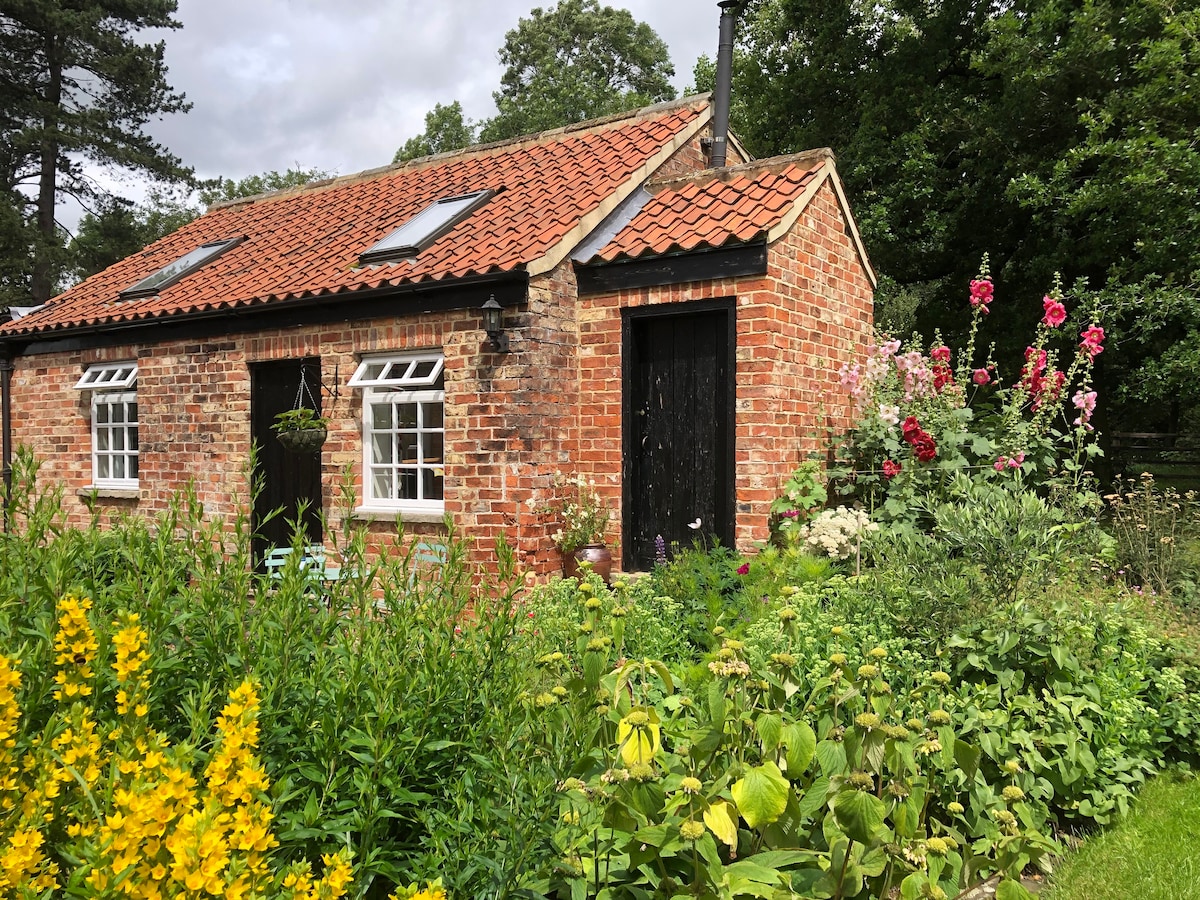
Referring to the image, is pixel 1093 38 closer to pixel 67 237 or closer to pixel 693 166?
pixel 693 166

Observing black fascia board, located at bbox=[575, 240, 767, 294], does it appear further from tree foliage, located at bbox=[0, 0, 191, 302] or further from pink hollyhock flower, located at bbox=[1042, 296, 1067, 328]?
tree foliage, located at bbox=[0, 0, 191, 302]

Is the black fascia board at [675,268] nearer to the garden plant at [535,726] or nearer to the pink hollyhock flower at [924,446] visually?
the pink hollyhock flower at [924,446]

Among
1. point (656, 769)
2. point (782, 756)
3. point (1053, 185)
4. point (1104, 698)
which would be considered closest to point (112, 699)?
point (656, 769)

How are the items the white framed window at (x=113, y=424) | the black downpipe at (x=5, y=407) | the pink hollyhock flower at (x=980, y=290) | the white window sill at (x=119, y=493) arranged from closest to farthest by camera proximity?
the pink hollyhock flower at (x=980, y=290)
the white window sill at (x=119, y=493)
the white framed window at (x=113, y=424)
the black downpipe at (x=5, y=407)

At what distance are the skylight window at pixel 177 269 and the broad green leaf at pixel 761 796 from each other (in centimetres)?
1043

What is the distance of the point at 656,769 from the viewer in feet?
8.04

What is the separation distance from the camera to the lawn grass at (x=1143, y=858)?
2918 millimetres

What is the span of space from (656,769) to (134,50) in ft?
87.4

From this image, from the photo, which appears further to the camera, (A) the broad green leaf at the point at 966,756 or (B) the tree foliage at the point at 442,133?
(B) the tree foliage at the point at 442,133

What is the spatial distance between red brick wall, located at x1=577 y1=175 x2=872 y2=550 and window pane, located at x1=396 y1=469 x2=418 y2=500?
5.59 feet

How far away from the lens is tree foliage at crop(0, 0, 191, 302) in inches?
848

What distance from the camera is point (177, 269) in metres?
11.0

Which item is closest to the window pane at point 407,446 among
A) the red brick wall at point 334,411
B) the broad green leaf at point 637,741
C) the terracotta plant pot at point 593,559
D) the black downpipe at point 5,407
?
the red brick wall at point 334,411

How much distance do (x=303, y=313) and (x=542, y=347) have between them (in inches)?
114
